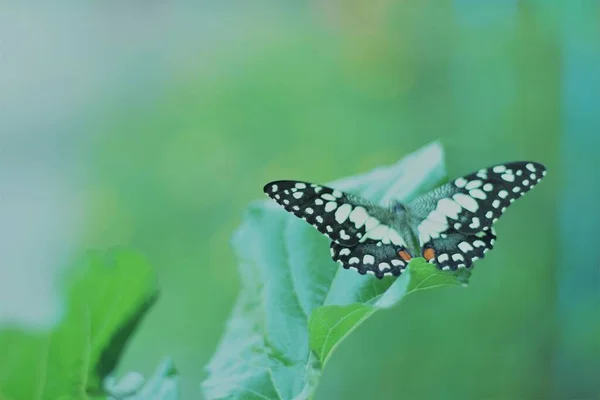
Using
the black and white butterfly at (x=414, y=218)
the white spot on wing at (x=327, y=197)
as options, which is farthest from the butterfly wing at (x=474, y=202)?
the white spot on wing at (x=327, y=197)

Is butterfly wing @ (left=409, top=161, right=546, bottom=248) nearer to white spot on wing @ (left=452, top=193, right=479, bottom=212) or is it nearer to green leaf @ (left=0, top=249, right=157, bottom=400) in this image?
white spot on wing @ (left=452, top=193, right=479, bottom=212)

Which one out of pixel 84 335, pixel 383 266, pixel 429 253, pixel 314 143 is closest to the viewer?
pixel 84 335

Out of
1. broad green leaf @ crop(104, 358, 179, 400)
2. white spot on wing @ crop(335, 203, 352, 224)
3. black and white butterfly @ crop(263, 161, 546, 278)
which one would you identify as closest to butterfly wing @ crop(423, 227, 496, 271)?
black and white butterfly @ crop(263, 161, 546, 278)

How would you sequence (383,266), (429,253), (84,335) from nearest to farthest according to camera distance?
(84,335)
(383,266)
(429,253)

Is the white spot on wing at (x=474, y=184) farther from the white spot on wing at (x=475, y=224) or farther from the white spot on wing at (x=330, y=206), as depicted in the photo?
the white spot on wing at (x=330, y=206)

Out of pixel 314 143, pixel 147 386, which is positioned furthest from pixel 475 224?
pixel 314 143

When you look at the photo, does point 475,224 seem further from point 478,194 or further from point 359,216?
point 359,216

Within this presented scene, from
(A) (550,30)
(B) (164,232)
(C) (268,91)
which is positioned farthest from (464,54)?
(B) (164,232)
